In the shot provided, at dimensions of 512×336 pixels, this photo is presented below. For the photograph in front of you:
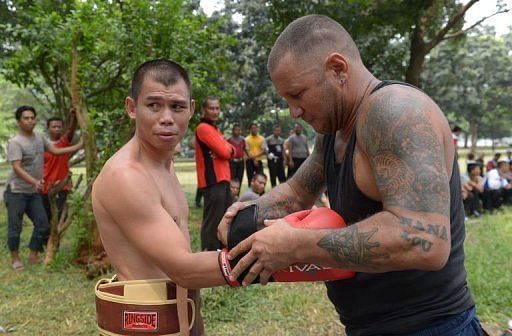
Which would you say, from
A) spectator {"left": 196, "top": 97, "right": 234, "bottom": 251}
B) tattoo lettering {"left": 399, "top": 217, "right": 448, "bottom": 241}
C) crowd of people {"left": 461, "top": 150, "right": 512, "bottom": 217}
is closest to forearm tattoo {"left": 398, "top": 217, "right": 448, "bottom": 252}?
tattoo lettering {"left": 399, "top": 217, "right": 448, "bottom": 241}

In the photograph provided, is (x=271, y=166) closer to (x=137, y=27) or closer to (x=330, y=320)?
(x=137, y=27)

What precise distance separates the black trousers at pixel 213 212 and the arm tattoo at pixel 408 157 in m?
4.17

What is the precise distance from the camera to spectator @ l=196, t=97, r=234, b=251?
548cm

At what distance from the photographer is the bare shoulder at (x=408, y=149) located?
4.39ft

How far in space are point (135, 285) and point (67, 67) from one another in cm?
488

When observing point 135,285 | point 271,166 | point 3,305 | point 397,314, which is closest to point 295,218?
point 397,314

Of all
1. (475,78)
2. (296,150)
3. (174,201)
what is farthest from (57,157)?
(475,78)

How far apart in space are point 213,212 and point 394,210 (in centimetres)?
431

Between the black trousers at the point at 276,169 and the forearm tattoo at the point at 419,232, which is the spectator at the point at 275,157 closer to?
the black trousers at the point at 276,169

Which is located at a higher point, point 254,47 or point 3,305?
point 254,47

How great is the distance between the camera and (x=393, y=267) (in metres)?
1.37

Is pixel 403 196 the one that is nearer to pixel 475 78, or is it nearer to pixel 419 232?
pixel 419 232

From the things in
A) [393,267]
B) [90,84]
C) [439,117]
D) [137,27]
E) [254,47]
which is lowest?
[393,267]

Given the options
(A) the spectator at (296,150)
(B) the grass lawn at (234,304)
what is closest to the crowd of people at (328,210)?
(B) the grass lawn at (234,304)
